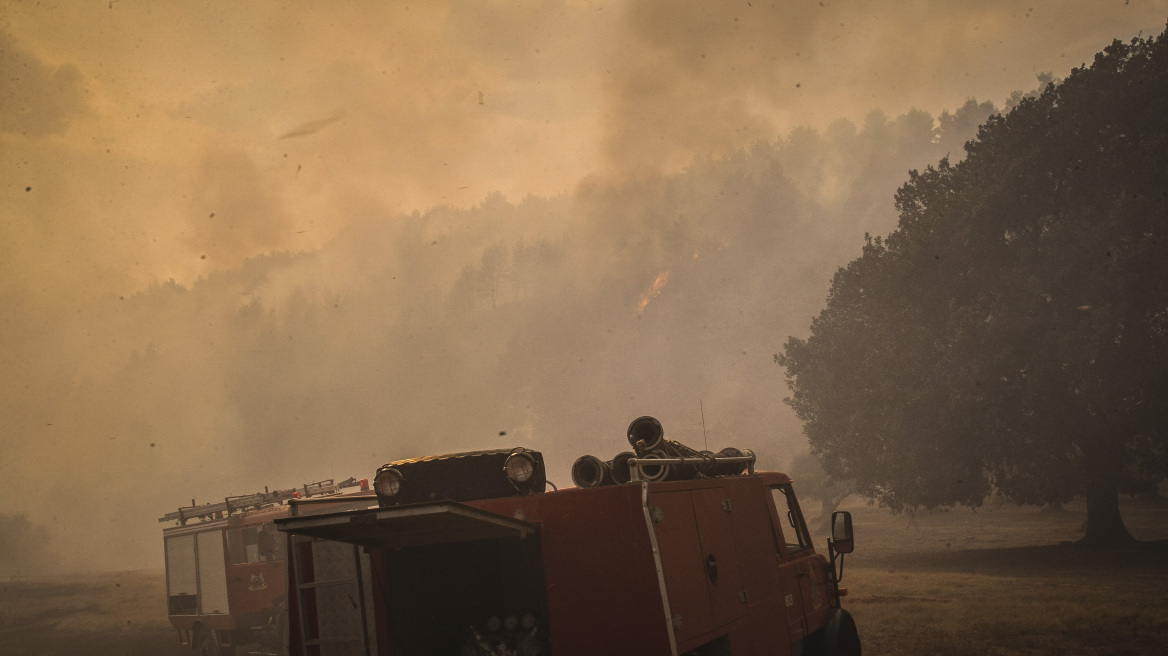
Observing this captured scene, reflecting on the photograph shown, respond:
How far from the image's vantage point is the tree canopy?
26.2 m

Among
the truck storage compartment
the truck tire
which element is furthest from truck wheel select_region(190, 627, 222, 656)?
the truck tire

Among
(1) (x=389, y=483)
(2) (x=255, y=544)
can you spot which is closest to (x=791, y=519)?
(1) (x=389, y=483)

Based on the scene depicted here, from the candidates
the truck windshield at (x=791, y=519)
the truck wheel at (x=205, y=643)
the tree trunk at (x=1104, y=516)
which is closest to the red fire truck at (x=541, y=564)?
the truck windshield at (x=791, y=519)

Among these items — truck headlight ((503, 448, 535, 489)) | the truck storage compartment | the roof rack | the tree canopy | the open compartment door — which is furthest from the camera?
the tree canopy

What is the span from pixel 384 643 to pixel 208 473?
406 ft

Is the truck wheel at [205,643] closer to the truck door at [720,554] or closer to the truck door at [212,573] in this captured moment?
the truck door at [212,573]

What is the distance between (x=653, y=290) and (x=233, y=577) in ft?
500

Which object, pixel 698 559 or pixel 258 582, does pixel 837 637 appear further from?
pixel 258 582

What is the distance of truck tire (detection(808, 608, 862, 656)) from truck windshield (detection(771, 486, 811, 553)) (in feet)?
2.77

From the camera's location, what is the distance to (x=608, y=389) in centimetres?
14200

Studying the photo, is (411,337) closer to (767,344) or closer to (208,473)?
(208,473)

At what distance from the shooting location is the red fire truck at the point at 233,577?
60.8ft

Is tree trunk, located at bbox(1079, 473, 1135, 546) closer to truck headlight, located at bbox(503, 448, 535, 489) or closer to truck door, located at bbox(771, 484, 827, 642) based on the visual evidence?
truck door, located at bbox(771, 484, 827, 642)

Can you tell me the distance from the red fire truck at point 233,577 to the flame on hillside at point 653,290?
477ft
